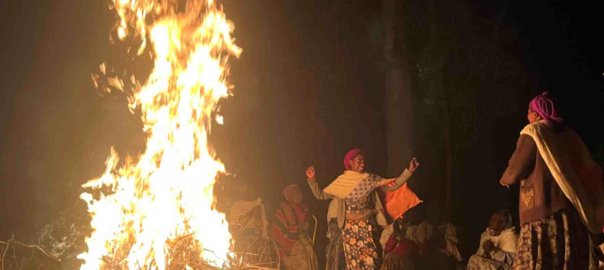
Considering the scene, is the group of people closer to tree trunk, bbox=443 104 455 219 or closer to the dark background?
tree trunk, bbox=443 104 455 219

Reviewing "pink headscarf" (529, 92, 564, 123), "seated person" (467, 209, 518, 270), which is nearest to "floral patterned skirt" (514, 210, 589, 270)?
"pink headscarf" (529, 92, 564, 123)

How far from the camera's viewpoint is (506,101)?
13750 mm

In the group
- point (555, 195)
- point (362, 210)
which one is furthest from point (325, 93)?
point (555, 195)

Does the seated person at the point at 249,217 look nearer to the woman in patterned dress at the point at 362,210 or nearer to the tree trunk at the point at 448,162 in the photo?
the woman in patterned dress at the point at 362,210

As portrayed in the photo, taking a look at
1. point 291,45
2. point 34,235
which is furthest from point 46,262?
point 291,45

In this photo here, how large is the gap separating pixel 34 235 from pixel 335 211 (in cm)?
683

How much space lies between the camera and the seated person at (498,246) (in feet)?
30.2


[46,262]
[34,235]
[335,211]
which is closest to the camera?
[335,211]

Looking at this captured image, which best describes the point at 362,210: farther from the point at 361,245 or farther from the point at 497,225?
the point at 497,225

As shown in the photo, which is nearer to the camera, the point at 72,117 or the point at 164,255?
the point at 164,255

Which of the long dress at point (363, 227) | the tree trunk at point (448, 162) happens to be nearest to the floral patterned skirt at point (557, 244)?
the long dress at point (363, 227)

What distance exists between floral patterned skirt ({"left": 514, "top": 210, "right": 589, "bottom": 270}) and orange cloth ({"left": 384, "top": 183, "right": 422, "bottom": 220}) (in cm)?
306

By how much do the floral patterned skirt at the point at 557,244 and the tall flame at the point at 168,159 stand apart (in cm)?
271

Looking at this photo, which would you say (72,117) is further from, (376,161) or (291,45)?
(376,161)
